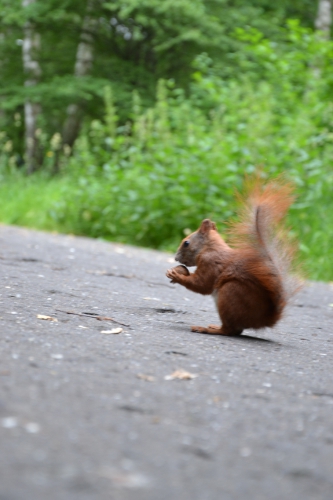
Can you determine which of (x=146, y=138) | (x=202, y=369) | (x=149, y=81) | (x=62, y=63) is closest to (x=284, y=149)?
(x=146, y=138)

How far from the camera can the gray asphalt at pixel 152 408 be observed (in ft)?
4.91

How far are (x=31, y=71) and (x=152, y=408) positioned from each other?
15293 millimetres

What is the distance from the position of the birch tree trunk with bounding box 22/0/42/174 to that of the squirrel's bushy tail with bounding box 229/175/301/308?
12634 mm

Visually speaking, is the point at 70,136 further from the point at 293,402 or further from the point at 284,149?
the point at 293,402

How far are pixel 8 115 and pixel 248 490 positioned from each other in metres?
20.0

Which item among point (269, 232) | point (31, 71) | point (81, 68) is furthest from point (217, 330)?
point (81, 68)

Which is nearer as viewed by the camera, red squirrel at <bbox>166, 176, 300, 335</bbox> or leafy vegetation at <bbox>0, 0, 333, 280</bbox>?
red squirrel at <bbox>166, 176, 300, 335</bbox>

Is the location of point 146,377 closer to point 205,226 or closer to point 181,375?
point 181,375

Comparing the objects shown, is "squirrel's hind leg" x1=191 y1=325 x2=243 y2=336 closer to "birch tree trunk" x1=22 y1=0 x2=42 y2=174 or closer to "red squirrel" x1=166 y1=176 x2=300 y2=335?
"red squirrel" x1=166 y1=176 x2=300 y2=335

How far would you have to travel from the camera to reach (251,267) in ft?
10.9

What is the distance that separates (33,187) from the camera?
38.7 feet

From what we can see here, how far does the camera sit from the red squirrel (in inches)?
129

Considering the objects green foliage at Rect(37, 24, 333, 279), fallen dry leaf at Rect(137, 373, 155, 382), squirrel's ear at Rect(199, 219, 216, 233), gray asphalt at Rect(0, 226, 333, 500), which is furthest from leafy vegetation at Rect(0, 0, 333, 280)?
fallen dry leaf at Rect(137, 373, 155, 382)

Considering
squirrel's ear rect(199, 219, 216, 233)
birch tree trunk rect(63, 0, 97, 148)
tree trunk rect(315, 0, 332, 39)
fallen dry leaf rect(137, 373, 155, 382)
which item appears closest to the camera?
fallen dry leaf rect(137, 373, 155, 382)
